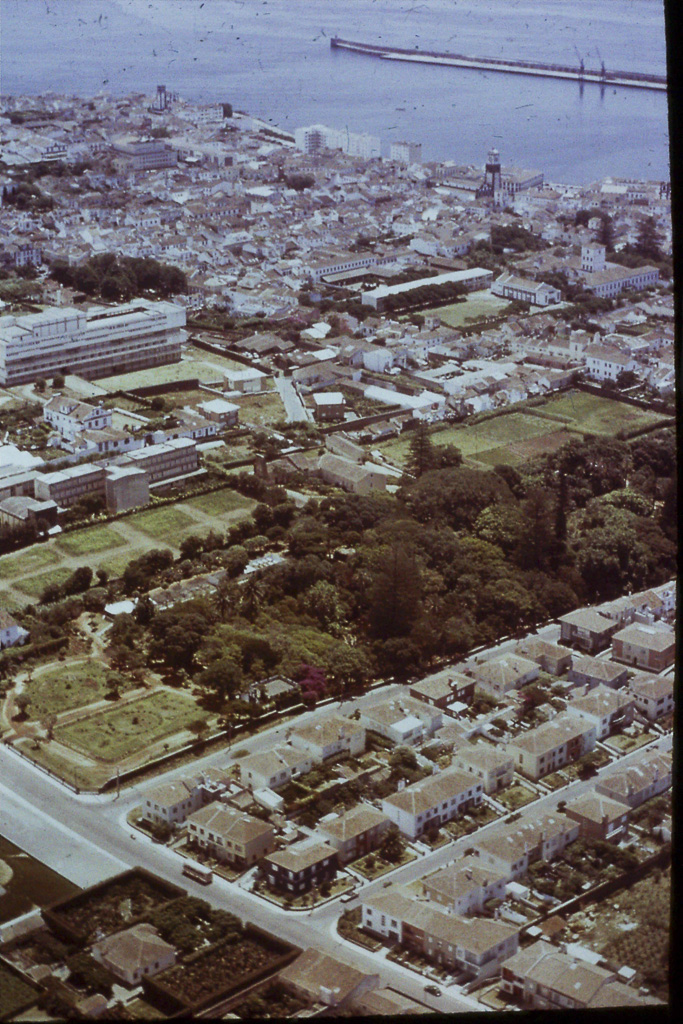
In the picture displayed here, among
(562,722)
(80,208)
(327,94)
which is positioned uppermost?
(327,94)

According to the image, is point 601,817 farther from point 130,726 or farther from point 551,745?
point 130,726

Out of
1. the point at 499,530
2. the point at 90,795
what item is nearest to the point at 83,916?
the point at 90,795

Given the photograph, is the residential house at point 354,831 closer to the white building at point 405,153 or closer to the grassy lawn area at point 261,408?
the grassy lawn area at point 261,408

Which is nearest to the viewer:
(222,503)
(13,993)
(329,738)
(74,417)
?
(13,993)

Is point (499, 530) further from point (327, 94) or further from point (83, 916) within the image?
point (327, 94)

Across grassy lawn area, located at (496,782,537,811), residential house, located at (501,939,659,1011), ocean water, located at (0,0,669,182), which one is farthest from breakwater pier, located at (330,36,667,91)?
residential house, located at (501,939,659,1011)

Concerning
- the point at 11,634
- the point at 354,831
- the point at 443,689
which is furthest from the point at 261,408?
the point at 354,831
